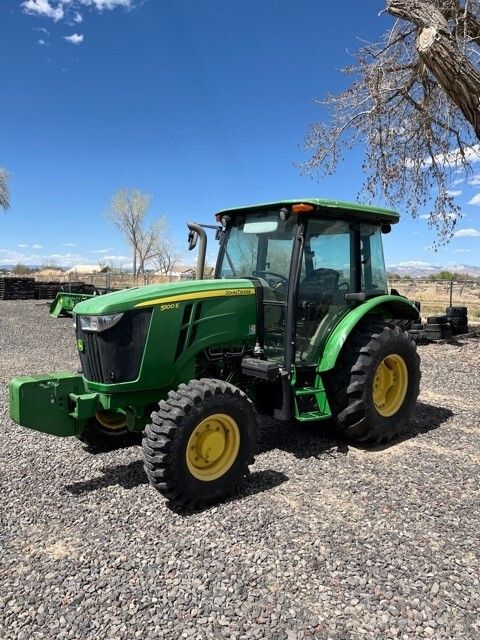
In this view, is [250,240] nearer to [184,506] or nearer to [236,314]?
[236,314]

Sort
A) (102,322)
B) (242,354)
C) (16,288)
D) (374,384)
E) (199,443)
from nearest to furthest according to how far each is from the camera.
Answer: (199,443) → (102,322) → (242,354) → (374,384) → (16,288)

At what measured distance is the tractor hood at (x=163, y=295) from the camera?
366cm

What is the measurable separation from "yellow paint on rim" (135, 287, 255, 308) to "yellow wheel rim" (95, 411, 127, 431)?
123 centimetres

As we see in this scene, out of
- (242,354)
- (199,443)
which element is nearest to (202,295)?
(242,354)

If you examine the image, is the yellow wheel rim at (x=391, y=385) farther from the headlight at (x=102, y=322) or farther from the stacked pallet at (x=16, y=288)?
the stacked pallet at (x=16, y=288)

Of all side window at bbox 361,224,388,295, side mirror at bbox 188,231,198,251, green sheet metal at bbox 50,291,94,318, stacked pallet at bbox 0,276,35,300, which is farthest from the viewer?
stacked pallet at bbox 0,276,35,300

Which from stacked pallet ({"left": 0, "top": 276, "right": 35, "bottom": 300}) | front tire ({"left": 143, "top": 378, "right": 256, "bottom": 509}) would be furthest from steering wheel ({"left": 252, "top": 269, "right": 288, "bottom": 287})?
stacked pallet ({"left": 0, "top": 276, "right": 35, "bottom": 300})

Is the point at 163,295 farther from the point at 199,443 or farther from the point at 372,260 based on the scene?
the point at 372,260

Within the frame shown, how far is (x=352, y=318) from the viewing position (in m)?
4.49

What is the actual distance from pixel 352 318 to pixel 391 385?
0.92 metres

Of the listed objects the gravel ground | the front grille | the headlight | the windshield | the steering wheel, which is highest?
the windshield

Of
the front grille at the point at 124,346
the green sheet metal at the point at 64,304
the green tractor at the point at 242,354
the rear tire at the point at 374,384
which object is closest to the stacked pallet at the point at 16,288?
the green sheet metal at the point at 64,304

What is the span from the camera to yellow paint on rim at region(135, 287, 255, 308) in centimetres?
372

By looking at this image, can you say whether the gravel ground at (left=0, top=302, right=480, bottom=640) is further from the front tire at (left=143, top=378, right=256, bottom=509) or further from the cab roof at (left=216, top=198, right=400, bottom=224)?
the cab roof at (left=216, top=198, right=400, bottom=224)
